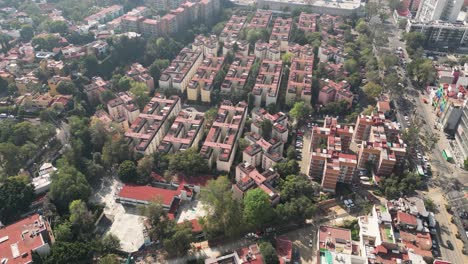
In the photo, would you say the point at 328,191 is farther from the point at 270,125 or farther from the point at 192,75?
the point at 192,75

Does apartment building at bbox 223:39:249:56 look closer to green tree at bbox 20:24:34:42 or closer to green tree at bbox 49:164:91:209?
green tree at bbox 49:164:91:209

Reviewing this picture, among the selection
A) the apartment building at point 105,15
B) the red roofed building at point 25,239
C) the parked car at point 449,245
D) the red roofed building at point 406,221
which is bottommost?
the parked car at point 449,245

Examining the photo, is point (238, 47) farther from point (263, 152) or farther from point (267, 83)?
point (263, 152)

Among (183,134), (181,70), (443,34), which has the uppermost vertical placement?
(443,34)

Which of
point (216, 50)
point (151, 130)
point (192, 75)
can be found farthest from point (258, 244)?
point (216, 50)

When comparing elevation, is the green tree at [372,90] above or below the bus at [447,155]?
above

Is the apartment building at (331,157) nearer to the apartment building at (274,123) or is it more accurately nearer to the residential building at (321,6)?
the apartment building at (274,123)

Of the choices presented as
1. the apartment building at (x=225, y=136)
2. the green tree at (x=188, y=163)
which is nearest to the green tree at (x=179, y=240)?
the green tree at (x=188, y=163)

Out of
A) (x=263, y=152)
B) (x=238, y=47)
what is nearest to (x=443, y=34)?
(x=238, y=47)
